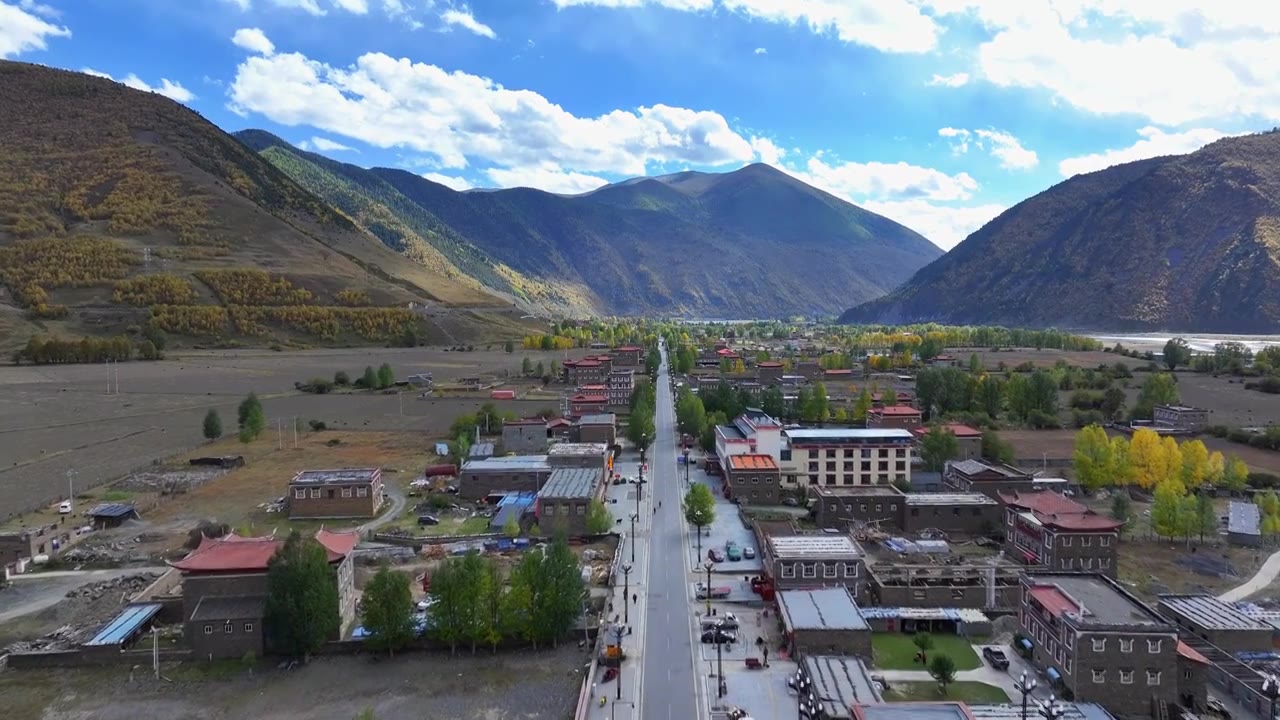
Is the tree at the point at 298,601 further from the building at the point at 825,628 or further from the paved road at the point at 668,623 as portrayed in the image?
the building at the point at 825,628

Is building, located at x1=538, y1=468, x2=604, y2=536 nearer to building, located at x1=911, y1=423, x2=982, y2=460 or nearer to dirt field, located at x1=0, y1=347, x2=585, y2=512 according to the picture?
building, located at x1=911, y1=423, x2=982, y2=460

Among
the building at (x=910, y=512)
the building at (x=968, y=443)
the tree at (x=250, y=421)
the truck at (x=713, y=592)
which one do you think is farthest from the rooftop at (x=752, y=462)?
the tree at (x=250, y=421)

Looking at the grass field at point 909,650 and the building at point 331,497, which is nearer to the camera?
the grass field at point 909,650

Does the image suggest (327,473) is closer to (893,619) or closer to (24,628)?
(24,628)

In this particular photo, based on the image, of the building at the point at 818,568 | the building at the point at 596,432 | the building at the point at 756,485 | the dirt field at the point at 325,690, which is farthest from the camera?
the building at the point at 596,432

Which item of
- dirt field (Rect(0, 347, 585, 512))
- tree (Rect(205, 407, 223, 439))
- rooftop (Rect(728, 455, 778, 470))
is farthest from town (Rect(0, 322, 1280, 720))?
dirt field (Rect(0, 347, 585, 512))

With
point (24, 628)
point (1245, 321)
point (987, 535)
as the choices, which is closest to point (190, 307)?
point (24, 628)

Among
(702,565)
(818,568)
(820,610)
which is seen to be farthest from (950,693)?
(702,565)
